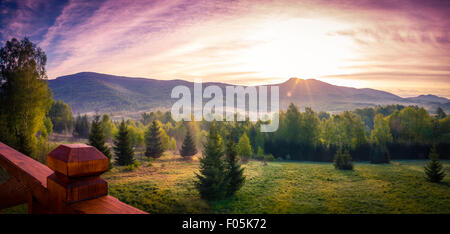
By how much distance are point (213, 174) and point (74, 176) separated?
547 inches

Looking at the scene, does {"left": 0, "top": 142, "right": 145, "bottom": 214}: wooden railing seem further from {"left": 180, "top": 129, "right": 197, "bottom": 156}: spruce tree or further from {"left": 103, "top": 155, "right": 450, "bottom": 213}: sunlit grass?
{"left": 180, "top": 129, "right": 197, "bottom": 156}: spruce tree

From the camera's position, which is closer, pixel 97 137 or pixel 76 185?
pixel 76 185

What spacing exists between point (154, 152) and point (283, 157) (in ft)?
87.2

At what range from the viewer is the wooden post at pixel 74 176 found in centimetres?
87

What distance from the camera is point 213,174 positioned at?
14211 mm

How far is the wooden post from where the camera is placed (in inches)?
34.4

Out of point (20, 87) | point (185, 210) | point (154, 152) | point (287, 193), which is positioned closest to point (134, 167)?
point (154, 152)

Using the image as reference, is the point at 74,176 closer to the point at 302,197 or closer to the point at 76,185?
the point at 76,185

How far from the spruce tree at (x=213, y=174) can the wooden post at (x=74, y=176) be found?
1333 centimetres

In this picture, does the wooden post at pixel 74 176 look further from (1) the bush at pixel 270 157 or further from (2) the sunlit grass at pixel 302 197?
(1) the bush at pixel 270 157

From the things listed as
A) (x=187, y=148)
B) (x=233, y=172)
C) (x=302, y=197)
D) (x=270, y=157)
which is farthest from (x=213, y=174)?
(x=270, y=157)

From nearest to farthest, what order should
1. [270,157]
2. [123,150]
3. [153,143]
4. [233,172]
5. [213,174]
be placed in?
[213,174] → [233,172] → [123,150] → [153,143] → [270,157]
